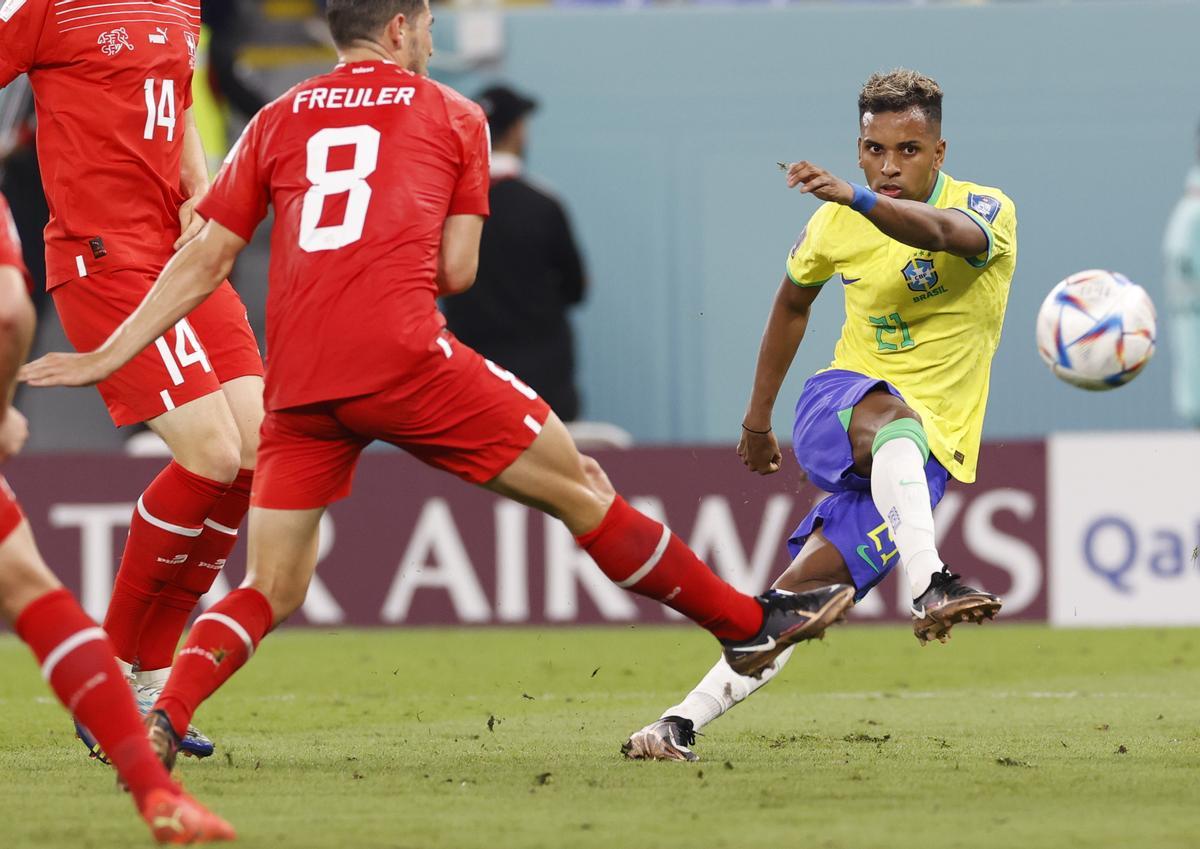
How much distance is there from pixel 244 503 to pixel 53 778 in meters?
1.03

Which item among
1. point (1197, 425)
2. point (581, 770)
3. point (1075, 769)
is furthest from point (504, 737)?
point (1197, 425)

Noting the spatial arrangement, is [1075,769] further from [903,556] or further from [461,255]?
[461,255]

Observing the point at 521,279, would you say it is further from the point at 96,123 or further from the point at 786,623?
the point at 786,623

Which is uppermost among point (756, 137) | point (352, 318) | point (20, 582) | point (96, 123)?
point (96, 123)

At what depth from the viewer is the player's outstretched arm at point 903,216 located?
214 inches

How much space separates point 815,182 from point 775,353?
104cm

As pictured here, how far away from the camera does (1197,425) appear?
42.1 feet

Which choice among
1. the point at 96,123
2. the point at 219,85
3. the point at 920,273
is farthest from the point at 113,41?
the point at 219,85

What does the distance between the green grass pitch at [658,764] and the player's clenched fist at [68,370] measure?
104 centimetres

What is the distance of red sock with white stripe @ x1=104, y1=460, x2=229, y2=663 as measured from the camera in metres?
5.99

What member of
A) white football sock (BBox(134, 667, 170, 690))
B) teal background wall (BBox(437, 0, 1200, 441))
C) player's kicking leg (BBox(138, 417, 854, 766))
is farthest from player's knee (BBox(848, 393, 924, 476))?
teal background wall (BBox(437, 0, 1200, 441))

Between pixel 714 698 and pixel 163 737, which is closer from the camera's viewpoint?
pixel 163 737

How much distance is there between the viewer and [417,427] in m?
5.07

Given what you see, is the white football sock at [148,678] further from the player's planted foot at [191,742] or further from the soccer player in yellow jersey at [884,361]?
the soccer player in yellow jersey at [884,361]
